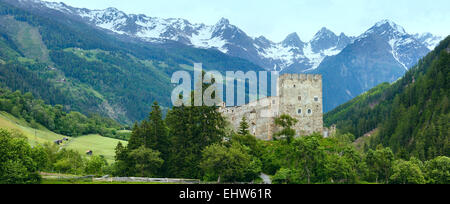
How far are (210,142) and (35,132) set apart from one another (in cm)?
13062

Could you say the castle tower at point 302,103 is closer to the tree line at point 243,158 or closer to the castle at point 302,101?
the castle at point 302,101

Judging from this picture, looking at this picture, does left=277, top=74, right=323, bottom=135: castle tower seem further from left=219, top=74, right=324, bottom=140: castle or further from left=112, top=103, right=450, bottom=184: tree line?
left=112, top=103, right=450, bottom=184: tree line

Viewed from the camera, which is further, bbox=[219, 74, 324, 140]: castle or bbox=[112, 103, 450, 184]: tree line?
bbox=[219, 74, 324, 140]: castle

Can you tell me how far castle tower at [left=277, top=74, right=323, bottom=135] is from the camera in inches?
3878

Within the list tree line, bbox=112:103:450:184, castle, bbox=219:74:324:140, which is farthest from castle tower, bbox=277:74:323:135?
tree line, bbox=112:103:450:184

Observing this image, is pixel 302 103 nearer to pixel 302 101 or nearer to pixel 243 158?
pixel 302 101

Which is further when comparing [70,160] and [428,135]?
[428,135]

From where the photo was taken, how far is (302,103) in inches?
3880

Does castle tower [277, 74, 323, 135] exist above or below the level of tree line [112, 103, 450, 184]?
above

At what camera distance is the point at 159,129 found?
3787 inches

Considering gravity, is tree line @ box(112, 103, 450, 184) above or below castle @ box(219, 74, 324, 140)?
below

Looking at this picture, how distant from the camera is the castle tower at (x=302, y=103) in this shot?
98.5 metres
